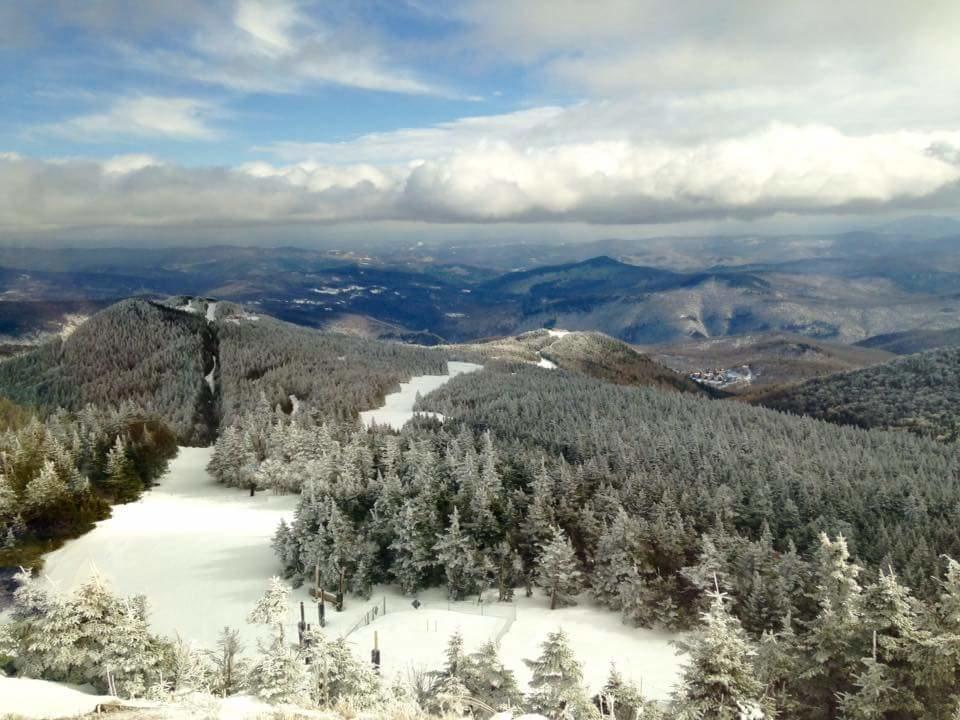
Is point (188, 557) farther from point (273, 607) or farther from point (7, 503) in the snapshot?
point (273, 607)

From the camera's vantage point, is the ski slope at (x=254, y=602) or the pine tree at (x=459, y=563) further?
the pine tree at (x=459, y=563)

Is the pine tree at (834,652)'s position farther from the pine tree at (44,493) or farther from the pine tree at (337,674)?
the pine tree at (44,493)

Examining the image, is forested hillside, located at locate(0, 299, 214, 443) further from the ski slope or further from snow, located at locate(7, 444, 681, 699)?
snow, located at locate(7, 444, 681, 699)

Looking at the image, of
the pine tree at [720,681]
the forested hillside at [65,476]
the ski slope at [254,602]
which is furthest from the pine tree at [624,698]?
the forested hillside at [65,476]

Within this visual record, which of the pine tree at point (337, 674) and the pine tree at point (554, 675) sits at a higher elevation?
the pine tree at point (337, 674)

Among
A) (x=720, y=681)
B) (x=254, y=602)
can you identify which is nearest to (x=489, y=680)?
(x=720, y=681)

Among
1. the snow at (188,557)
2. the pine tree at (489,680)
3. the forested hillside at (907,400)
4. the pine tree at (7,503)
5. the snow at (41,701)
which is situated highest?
the snow at (41,701)

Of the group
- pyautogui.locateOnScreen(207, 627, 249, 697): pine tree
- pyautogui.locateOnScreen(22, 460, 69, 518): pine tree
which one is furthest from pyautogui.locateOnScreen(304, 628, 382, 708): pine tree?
pyautogui.locateOnScreen(22, 460, 69, 518): pine tree
